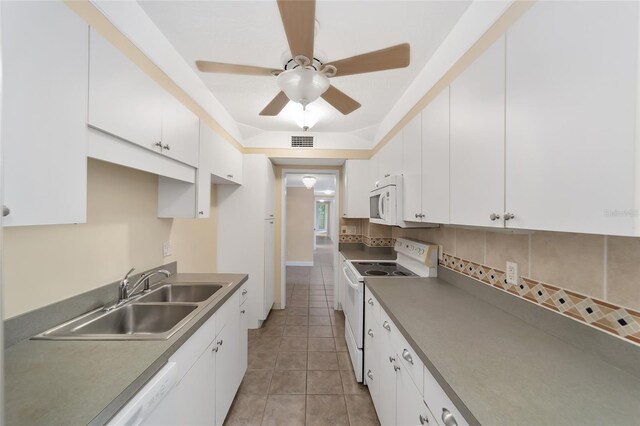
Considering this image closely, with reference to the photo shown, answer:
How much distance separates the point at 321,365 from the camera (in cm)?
227

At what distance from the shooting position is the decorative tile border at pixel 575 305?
2.63 feet

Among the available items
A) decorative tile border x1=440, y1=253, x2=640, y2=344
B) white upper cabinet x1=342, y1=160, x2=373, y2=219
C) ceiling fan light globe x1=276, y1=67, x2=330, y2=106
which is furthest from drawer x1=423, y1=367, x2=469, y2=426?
white upper cabinet x1=342, y1=160, x2=373, y2=219

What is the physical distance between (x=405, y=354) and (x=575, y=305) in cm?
70

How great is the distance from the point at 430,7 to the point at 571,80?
35.5 inches

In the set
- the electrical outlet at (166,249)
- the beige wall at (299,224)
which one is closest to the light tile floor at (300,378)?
the electrical outlet at (166,249)

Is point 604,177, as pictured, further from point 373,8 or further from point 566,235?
point 373,8

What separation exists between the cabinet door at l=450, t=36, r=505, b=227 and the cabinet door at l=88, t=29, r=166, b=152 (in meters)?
1.60

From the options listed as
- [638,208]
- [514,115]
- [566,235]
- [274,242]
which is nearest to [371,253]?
[274,242]

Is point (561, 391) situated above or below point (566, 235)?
below

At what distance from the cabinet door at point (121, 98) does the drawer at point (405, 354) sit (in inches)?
63.2

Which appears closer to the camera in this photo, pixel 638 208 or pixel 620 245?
pixel 638 208

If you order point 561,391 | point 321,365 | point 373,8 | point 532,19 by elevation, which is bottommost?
point 321,365

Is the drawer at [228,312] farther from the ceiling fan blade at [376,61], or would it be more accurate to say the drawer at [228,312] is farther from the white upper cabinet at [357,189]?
the white upper cabinet at [357,189]

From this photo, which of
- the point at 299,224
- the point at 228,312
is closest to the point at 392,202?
the point at 228,312
